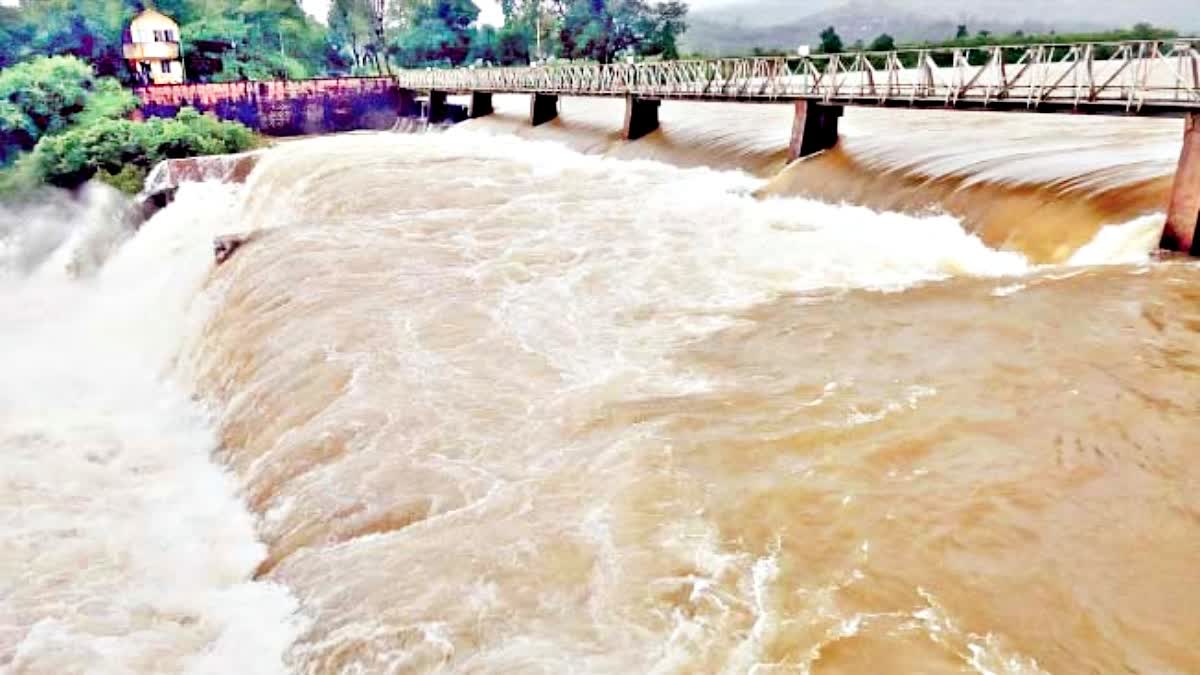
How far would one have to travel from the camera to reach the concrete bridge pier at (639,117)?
29031mm

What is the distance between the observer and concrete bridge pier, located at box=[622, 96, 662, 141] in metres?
29.0

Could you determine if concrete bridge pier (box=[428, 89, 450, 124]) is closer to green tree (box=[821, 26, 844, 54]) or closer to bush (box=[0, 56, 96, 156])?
bush (box=[0, 56, 96, 156])

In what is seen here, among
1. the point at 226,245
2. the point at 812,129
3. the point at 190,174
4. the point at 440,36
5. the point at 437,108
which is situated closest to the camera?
the point at 226,245

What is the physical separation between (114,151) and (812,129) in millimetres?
25652

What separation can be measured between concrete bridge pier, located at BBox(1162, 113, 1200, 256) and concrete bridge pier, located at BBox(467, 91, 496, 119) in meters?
35.3

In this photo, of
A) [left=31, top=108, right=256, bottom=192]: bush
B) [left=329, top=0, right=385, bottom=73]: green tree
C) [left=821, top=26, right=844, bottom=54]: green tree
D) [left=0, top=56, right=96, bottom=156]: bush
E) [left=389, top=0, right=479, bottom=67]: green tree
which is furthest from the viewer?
[left=329, top=0, right=385, bottom=73]: green tree

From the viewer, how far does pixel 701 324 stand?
10.9m

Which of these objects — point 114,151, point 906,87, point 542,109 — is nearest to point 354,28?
point 542,109

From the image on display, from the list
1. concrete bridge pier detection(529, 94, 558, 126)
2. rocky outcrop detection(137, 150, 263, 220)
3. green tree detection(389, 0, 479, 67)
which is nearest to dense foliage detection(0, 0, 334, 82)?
green tree detection(389, 0, 479, 67)

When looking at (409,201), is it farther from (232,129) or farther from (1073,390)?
(232,129)

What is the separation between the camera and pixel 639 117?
29.3 metres

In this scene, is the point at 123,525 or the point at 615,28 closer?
the point at 123,525

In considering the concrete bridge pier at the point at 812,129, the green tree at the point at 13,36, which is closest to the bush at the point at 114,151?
the concrete bridge pier at the point at 812,129

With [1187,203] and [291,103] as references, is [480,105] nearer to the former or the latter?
[291,103]
